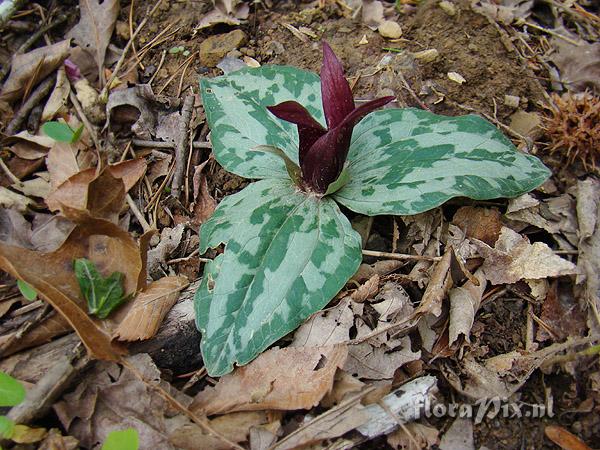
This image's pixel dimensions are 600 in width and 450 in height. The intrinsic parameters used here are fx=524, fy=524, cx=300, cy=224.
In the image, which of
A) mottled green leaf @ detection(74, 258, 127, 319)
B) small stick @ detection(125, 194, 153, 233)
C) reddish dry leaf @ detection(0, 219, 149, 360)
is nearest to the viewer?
reddish dry leaf @ detection(0, 219, 149, 360)

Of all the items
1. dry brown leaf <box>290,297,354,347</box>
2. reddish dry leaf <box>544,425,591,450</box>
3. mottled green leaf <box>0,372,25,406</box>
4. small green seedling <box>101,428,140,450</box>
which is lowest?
reddish dry leaf <box>544,425,591,450</box>

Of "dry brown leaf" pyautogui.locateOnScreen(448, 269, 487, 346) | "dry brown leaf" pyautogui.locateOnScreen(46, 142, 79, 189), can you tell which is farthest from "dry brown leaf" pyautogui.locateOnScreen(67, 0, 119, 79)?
"dry brown leaf" pyautogui.locateOnScreen(448, 269, 487, 346)

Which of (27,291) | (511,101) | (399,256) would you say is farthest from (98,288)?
(511,101)

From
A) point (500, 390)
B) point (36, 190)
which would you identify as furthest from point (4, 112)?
point (500, 390)

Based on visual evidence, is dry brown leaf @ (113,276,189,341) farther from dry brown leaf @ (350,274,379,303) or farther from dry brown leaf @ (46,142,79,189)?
dry brown leaf @ (46,142,79,189)

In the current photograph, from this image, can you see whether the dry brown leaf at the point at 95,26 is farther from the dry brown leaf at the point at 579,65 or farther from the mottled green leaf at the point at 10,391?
the dry brown leaf at the point at 579,65

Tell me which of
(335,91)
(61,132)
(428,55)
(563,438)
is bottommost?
(563,438)

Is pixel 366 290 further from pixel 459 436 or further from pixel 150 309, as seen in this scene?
pixel 150 309
